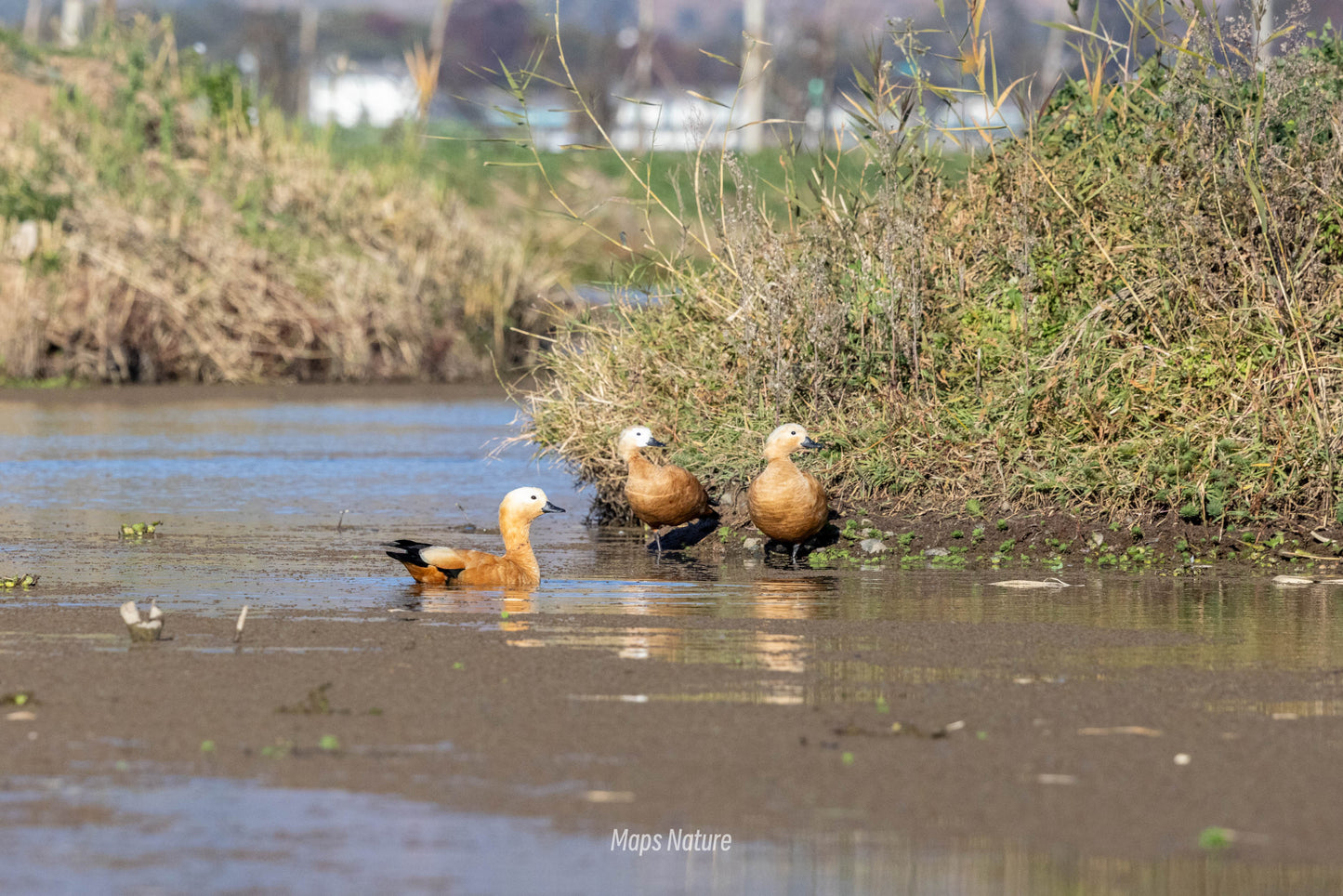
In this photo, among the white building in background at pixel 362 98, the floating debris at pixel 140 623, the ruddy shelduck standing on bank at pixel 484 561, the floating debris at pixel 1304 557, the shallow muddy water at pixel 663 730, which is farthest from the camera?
the white building in background at pixel 362 98

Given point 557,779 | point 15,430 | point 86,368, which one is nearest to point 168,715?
point 557,779

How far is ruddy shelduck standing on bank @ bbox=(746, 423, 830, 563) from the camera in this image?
11.2m

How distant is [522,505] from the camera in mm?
10367

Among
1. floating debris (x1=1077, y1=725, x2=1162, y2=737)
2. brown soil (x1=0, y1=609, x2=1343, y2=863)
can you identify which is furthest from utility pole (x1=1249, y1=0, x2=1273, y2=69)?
floating debris (x1=1077, y1=725, x2=1162, y2=737)

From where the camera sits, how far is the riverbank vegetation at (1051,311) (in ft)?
38.3

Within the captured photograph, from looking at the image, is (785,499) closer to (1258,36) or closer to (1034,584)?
(1034,584)

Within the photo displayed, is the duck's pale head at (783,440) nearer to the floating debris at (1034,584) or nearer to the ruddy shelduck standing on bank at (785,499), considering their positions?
the ruddy shelduck standing on bank at (785,499)

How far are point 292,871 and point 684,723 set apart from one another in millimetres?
1889

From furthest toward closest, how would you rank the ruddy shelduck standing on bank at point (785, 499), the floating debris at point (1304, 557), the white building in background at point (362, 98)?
the white building in background at point (362, 98)
the ruddy shelduck standing on bank at point (785, 499)
the floating debris at point (1304, 557)

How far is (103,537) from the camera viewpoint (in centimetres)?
1221

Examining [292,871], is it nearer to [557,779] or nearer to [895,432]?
[557,779]

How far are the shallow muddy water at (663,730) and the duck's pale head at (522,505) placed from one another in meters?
0.47

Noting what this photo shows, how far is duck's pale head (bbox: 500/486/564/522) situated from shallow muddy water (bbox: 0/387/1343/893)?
466 millimetres

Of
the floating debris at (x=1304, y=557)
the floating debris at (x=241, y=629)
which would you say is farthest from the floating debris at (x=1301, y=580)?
the floating debris at (x=241, y=629)
